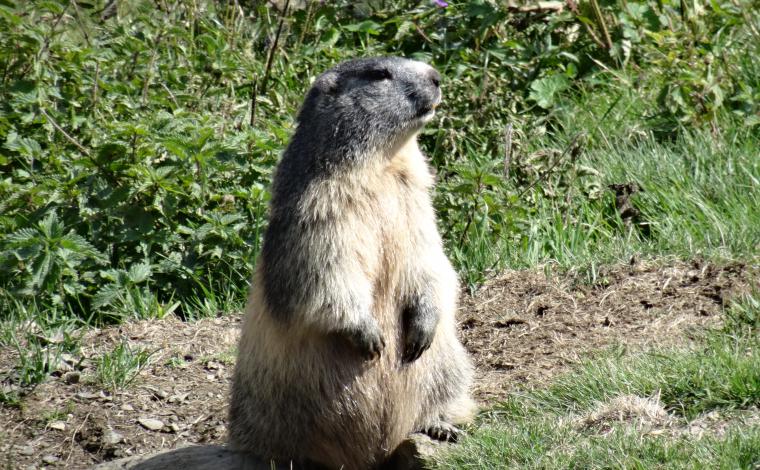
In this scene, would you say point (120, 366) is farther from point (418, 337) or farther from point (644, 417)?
point (644, 417)

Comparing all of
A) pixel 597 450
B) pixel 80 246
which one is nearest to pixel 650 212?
pixel 597 450

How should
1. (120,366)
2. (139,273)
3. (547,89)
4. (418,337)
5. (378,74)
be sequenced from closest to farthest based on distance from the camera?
(418,337) < (378,74) < (120,366) < (139,273) < (547,89)

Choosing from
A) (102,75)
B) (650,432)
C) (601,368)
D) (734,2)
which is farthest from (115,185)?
(734,2)

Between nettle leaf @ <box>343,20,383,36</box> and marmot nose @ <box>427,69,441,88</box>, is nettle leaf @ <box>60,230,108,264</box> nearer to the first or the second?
marmot nose @ <box>427,69,441,88</box>

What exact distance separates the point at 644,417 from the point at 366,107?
1.73 m

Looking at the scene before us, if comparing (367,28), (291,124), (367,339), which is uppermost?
(367,28)

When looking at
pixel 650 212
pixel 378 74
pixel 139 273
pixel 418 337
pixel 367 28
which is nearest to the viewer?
pixel 418 337

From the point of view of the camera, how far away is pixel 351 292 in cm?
435

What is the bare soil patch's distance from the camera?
205 inches

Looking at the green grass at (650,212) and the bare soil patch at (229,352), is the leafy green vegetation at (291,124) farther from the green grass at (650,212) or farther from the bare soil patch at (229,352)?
the bare soil patch at (229,352)

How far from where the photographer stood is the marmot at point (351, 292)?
14.3 ft

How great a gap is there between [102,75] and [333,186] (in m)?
3.49

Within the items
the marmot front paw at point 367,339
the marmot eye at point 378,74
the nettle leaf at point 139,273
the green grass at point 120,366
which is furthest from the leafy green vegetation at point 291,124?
the marmot front paw at point 367,339

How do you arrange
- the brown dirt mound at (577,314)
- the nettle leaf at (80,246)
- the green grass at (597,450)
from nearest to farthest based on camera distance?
1. the green grass at (597,450)
2. the brown dirt mound at (577,314)
3. the nettle leaf at (80,246)
